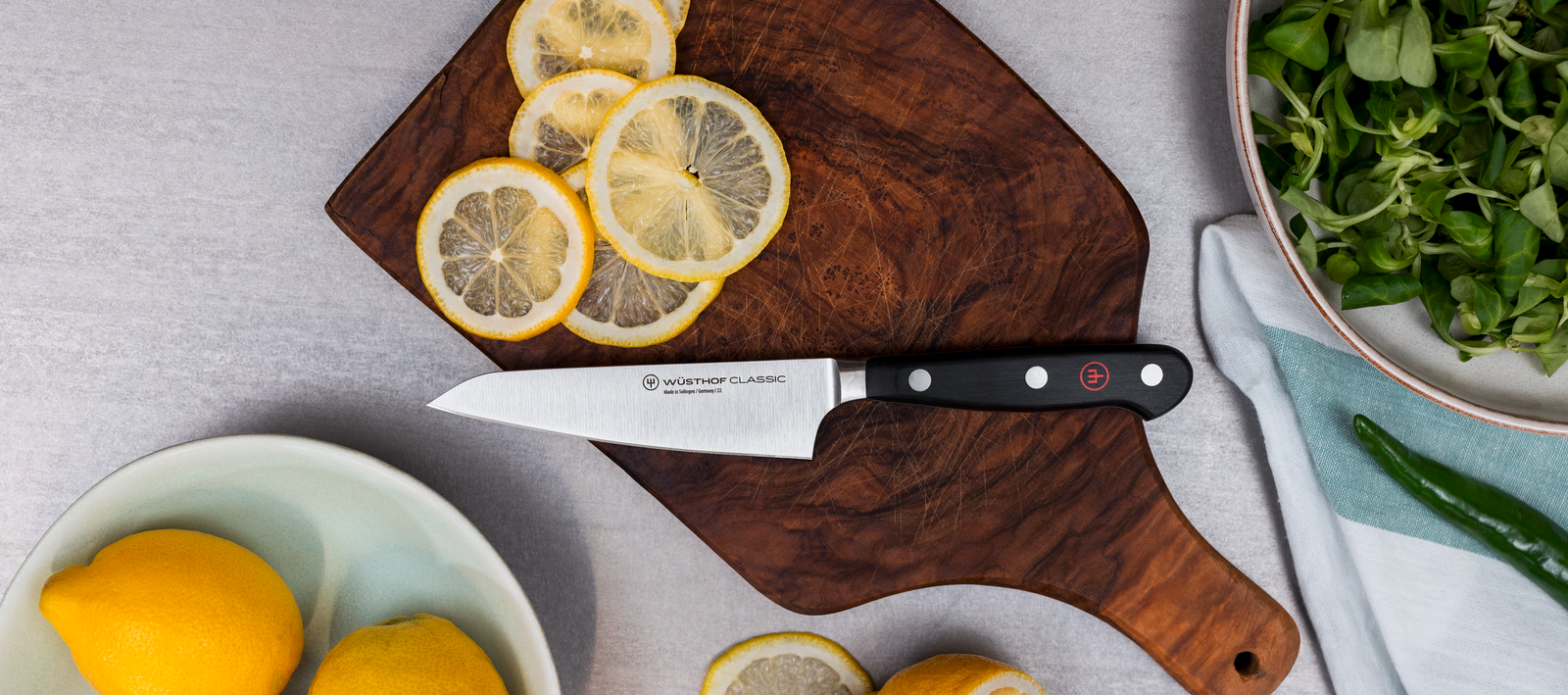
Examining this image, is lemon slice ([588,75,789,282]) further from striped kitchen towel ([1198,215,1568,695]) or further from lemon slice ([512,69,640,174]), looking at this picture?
striped kitchen towel ([1198,215,1568,695])

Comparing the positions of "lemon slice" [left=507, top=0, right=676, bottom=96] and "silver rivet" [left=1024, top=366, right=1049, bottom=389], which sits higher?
"lemon slice" [left=507, top=0, right=676, bottom=96]

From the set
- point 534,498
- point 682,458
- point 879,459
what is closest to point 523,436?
point 534,498

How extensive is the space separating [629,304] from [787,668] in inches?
21.9

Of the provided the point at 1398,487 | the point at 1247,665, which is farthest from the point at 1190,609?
the point at 1398,487

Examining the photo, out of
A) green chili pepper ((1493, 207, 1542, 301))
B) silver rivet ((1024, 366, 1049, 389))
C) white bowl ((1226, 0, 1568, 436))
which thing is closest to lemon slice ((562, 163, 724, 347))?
silver rivet ((1024, 366, 1049, 389))

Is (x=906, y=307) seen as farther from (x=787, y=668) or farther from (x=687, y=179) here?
(x=787, y=668)

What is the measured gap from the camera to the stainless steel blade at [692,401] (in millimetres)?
1057

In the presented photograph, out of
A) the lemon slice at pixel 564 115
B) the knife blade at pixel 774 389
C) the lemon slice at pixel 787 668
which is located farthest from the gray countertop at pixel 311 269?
the lemon slice at pixel 564 115

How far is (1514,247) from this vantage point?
892 mm

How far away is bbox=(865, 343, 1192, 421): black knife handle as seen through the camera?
3.47 feet

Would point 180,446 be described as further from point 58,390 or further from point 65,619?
point 58,390

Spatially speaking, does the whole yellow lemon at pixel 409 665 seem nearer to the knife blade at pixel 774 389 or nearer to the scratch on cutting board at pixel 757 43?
the knife blade at pixel 774 389

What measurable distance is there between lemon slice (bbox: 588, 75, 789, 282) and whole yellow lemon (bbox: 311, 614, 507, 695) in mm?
500

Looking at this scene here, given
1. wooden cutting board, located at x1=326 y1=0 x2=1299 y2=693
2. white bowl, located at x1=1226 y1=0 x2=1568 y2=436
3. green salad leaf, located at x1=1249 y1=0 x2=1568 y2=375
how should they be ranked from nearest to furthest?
green salad leaf, located at x1=1249 y1=0 x2=1568 y2=375 → white bowl, located at x1=1226 y1=0 x2=1568 y2=436 → wooden cutting board, located at x1=326 y1=0 x2=1299 y2=693
